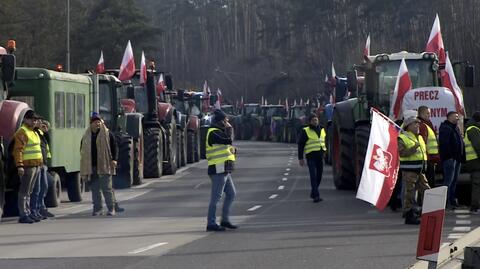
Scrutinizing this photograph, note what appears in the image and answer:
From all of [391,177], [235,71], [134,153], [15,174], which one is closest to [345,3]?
[235,71]

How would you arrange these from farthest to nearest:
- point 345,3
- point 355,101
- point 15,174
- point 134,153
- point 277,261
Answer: point 345,3 < point 134,153 < point 355,101 < point 15,174 < point 277,261

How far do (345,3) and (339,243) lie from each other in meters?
74.6

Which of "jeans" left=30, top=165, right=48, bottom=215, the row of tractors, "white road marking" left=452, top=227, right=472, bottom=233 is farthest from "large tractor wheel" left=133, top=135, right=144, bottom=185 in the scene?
"white road marking" left=452, top=227, right=472, bottom=233

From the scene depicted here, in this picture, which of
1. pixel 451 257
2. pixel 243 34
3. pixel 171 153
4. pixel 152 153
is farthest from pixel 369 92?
pixel 243 34

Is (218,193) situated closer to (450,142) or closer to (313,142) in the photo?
(450,142)

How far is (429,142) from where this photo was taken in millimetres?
22797

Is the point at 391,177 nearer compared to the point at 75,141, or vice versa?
the point at 391,177

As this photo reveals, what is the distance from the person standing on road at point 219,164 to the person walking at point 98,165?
4102mm

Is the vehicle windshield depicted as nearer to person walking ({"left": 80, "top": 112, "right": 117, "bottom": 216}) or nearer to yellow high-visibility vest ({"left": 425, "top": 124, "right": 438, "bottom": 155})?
yellow high-visibility vest ({"left": 425, "top": 124, "right": 438, "bottom": 155})

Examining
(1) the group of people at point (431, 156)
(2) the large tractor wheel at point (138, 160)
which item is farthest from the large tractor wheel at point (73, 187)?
(1) the group of people at point (431, 156)

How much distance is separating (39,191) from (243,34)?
111m

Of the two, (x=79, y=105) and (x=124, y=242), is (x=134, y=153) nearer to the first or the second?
(x=79, y=105)

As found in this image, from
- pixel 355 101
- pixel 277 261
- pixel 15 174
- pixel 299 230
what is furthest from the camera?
pixel 355 101

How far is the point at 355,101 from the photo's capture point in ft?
97.7
